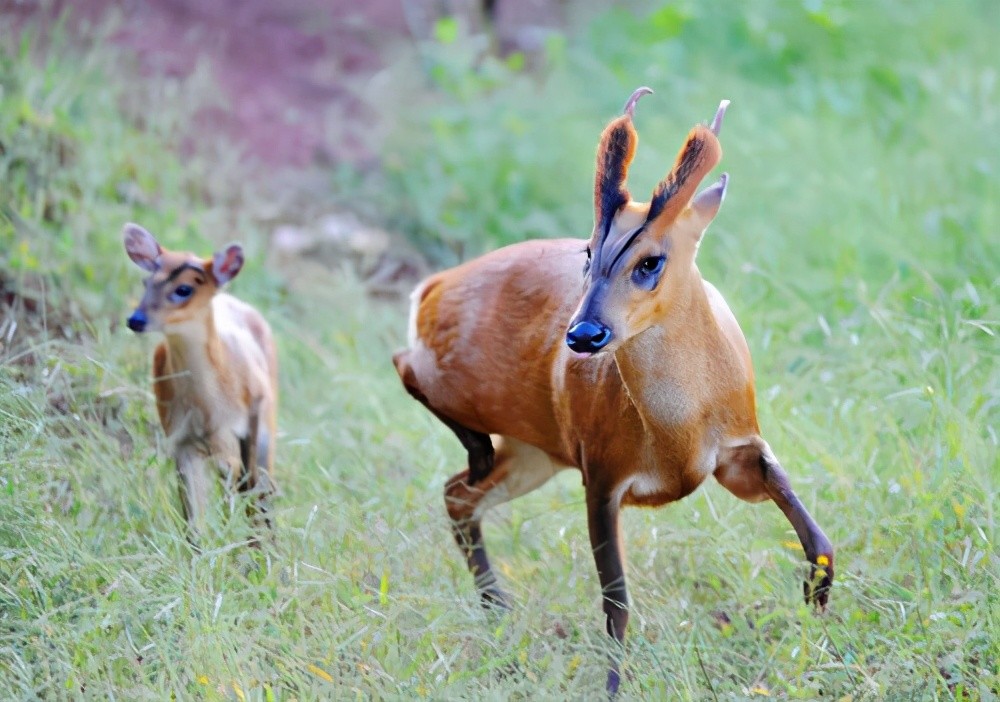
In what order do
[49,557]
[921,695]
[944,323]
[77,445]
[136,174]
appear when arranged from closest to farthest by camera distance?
[921,695] → [49,557] → [944,323] → [77,445] → [136,174]

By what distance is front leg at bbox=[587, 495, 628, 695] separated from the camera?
3955 mm

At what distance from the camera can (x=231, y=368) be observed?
537 cm

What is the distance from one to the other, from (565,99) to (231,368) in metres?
4.51

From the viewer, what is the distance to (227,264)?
211 inches

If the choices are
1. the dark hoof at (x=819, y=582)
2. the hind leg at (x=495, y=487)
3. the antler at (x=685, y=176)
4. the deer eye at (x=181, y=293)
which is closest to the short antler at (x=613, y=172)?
the antler at (x=685, y=176)

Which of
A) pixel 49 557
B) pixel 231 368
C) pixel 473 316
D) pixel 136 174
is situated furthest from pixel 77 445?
pixel 136 174

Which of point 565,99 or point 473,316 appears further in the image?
point 565,99

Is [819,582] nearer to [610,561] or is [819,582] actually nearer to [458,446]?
[610,561]

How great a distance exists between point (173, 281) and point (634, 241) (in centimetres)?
228

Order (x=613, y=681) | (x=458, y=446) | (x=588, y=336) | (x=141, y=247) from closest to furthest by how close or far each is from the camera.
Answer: (x=588, y=336) → (x=613, y=681) → (x=141, y=247) → (x=458, y=446)

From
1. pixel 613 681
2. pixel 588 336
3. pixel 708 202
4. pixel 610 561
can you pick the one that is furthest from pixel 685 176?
pixel 613 681

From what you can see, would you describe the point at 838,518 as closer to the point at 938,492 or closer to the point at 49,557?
the point at 938,492

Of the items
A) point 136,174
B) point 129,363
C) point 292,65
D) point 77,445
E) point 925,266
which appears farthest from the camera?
point 292,65

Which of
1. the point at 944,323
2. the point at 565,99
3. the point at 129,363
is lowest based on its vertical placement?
the point at 565,99
